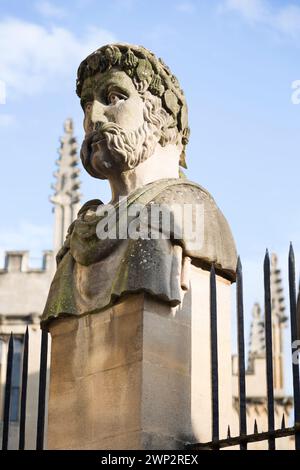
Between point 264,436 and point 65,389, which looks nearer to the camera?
Answer: point 264,436

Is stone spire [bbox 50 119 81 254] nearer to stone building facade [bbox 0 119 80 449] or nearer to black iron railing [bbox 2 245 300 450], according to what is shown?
stone building facade [bbox 0 119 80 449]

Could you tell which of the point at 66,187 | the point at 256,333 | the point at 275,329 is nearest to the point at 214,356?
the point at 66,187

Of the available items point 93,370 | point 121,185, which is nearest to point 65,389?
point 93,370

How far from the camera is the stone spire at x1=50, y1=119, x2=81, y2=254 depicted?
44.0 metres

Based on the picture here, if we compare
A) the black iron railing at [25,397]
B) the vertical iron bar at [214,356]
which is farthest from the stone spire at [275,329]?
the vertical iron bar at [214,356]

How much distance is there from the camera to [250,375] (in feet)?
154

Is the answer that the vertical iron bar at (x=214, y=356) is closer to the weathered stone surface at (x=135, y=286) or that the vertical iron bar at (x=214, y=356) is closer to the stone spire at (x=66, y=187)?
the weathered stone surface at (x=135, y=286)

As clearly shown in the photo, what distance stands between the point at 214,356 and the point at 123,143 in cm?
173

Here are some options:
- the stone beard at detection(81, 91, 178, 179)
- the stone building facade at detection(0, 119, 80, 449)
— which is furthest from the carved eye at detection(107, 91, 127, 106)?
the stone building facade at detection(0, 119, 80, 449)

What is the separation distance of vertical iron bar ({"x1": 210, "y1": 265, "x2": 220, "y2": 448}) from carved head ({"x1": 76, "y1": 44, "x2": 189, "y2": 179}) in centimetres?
117

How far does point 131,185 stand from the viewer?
9.58 metres
